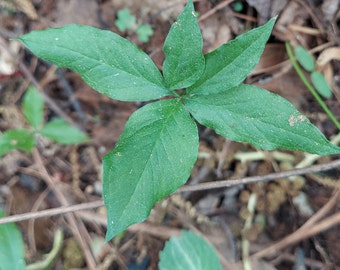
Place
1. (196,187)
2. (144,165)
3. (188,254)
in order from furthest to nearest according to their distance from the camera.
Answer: (188,254)
(196,187)
(144,165)

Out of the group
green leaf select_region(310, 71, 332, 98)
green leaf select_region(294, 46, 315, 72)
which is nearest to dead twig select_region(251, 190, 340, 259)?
green leaf select_region(310, 71, 332, 98)

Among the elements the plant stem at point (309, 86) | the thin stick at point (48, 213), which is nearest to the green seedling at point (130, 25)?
the plant stem at point (309, 86)

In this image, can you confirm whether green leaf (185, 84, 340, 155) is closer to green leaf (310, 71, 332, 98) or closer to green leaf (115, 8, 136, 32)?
green leaf (310, 71, 332, 98)

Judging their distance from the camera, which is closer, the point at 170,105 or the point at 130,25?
the point at 170,105

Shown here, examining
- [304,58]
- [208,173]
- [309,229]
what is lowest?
[309,229]

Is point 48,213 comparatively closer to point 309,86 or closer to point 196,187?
point 196,187

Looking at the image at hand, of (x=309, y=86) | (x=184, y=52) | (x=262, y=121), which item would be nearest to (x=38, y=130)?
(x=184, y=52)

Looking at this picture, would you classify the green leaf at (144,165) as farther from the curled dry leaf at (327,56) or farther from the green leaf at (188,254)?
the curled dry leaf at (327,56)
